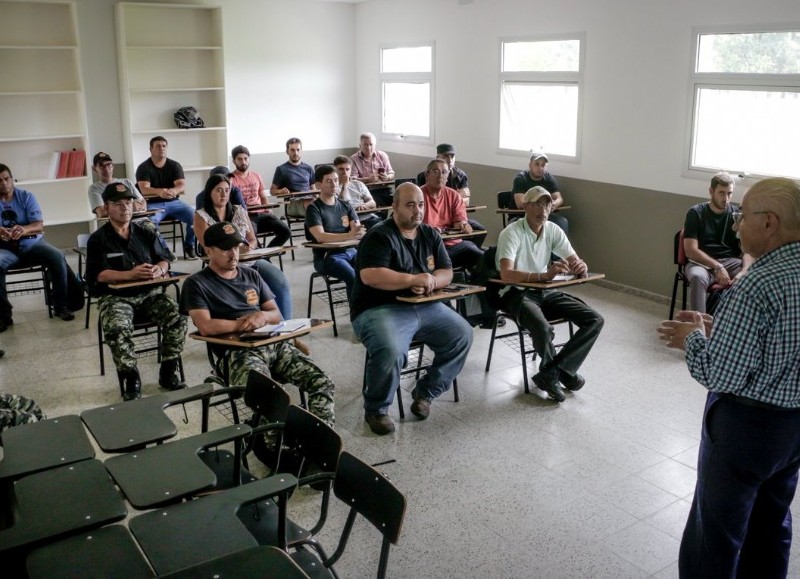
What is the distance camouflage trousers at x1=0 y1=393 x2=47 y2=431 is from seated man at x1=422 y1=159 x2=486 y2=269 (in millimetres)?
3410

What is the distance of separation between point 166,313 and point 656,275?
167 inches

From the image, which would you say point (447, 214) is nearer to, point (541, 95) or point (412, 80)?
point (541, 95)

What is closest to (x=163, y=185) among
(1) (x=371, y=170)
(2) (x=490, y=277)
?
(1) (x=371, y=170)

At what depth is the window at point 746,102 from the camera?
5.67 m

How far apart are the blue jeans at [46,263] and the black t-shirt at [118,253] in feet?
5.12

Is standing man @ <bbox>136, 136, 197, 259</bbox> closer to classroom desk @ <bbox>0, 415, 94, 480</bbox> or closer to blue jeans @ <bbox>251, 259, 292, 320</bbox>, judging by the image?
blue jeans @ <bbox>251, 259, 292, 320</bbox>

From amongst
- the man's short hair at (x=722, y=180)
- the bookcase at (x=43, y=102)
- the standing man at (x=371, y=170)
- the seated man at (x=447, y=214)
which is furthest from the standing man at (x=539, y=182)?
the bookcase at (x=43, y=102)

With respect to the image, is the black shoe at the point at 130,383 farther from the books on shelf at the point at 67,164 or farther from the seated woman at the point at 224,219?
the books on shelf at the point at 67,164

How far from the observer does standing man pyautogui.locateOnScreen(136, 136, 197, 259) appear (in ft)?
25.6

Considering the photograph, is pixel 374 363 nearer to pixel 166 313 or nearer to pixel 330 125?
pixel 166 313

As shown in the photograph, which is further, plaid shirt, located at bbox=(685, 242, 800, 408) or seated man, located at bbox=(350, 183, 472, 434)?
seated man, located at bbox=(350, 183, 472, 434)

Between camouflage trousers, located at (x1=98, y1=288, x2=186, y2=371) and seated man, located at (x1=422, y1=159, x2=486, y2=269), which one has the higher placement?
seated man, located at (x1=422, y1=159, x2=486, y2=269)

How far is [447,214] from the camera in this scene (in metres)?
6.30

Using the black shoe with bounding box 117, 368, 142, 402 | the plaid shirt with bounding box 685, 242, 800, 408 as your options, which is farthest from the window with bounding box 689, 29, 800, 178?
the black shoe with bounding box 117, 368, 142, 402
